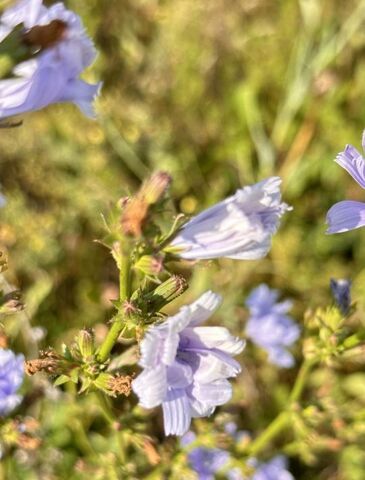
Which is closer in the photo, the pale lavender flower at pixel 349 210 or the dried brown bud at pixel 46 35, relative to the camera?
the dried brown bud at pixel 46 35

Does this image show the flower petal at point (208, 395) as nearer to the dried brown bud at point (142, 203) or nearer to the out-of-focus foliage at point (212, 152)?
the dried brown bud at point (142, 203)

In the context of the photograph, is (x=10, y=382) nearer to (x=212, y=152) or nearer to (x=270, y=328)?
(x=270, y=328)

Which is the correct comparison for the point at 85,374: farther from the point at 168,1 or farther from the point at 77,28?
the point at 168,1

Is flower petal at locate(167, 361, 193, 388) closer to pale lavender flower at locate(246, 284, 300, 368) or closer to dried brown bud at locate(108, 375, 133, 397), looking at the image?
dried brown bud at locate(108, 375, 133, 397)

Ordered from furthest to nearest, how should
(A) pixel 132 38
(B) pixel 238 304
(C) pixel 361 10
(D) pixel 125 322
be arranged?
1. (A) pixel 132 38
2. (C) pixel 361 10
3. (B) pixel 238 304
4. (D) pixel 125 322

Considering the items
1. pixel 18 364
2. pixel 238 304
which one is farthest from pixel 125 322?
pixel 238 304

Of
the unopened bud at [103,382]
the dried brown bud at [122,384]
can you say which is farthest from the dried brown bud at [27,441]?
the dried brown bud at [122,384]
